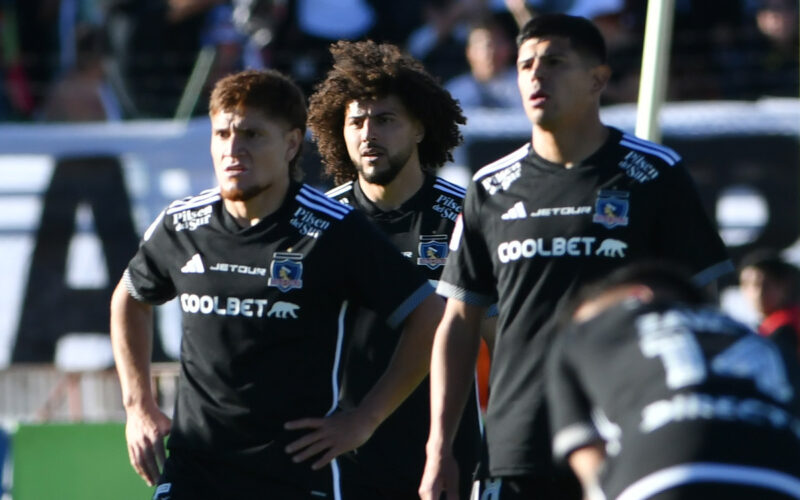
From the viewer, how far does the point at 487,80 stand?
12188 mm

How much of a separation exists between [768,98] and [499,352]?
6.97m

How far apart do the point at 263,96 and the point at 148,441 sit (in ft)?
4.44

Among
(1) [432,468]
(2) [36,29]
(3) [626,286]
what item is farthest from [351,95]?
(2) [36,29]

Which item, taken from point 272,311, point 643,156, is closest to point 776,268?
point 643,156

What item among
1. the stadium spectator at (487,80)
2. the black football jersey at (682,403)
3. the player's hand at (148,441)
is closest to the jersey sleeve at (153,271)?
the player's hand at (148,441)

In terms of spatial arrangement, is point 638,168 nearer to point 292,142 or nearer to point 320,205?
point 320,205

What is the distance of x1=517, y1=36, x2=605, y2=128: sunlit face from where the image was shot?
5.66 metres

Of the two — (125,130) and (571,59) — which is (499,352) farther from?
(125,130)

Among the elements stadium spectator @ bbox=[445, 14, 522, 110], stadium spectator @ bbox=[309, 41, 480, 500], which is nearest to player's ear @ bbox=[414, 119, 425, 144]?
stadium spectator @ bbox=[309, 41, 480, 500]

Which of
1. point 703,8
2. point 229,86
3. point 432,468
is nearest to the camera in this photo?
point 432,468

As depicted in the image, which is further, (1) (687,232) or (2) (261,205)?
(2) (261,205)

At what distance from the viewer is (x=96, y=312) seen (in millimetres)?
11797

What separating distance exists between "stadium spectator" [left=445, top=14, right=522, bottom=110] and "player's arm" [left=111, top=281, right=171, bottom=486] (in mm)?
6268

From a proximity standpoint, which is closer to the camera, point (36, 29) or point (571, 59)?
point (571, 59)
